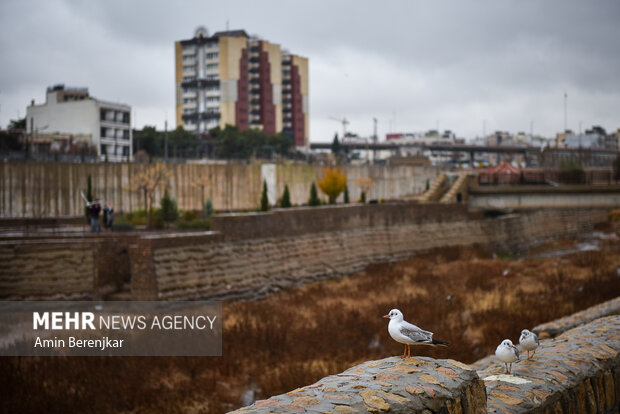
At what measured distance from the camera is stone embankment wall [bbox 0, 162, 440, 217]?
34594 mm

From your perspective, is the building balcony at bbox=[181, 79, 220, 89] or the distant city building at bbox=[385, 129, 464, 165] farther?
the distant city building at bbox=[385, 129, 464, 165]

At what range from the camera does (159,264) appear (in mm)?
22375

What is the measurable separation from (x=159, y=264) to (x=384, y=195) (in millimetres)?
39465

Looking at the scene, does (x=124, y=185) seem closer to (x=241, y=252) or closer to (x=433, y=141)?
(x=241, y=252)

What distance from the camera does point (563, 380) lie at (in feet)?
22.0

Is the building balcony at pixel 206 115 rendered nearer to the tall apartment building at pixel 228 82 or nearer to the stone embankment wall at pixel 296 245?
the tall apartment building at pixel 228 82

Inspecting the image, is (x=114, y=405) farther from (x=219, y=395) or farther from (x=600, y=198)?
(x=600, y=198)

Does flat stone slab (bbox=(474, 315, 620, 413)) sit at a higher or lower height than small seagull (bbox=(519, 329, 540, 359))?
lower

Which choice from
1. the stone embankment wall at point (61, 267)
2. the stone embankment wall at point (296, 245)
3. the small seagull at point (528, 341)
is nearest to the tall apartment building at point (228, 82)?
the stone embankment wall at point (296, 245)

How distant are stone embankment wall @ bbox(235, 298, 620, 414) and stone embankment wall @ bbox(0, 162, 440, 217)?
3191 centimetres

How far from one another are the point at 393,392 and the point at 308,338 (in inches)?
537

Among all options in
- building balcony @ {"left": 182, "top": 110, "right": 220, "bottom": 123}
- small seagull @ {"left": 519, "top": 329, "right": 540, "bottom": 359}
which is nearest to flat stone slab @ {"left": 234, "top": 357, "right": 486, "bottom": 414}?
small seagull @ {"left": 519, "top": 329, "right": 540, "bottom": 359}

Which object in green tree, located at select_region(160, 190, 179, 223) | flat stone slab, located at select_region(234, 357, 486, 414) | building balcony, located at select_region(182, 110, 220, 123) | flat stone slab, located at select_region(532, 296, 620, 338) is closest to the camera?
flat stone slab, located at select_region(234, 357, 486, 414)

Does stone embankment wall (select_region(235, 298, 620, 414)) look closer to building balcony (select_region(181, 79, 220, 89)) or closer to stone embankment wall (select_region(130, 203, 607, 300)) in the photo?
stone embankment wall (select_region(130, 203, 607, 300))
